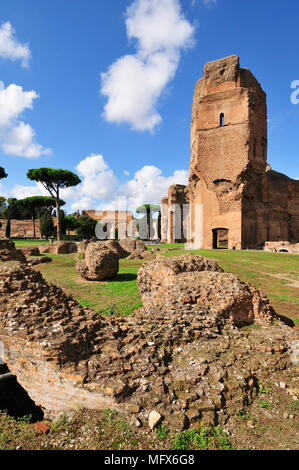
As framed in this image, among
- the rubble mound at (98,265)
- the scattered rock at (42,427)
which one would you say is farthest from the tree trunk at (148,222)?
the scattered rock at (42,427)

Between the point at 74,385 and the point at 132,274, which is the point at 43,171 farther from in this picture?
the point at 74,385

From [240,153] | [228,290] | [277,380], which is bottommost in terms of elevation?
[277,380]

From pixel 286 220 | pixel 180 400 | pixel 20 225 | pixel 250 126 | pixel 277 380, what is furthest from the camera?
pixel 20 225

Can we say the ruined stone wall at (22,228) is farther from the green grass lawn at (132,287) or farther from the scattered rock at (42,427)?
the scattered rock at (42,427)

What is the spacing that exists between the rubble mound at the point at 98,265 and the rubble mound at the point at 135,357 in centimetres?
536

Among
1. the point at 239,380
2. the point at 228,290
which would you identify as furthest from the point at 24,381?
the point at 228,290

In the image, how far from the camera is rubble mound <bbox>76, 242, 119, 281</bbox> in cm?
933

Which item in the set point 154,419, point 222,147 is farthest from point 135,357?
point 222,147

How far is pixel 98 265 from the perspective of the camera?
9.29 m

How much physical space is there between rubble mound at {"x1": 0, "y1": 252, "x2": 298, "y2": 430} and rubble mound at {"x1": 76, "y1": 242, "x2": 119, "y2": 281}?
211 inches

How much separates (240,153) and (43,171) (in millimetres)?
24428

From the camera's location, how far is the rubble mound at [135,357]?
8.15 feet

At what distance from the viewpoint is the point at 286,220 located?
25266mm

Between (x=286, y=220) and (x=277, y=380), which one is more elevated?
(x=286, y=220)
